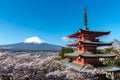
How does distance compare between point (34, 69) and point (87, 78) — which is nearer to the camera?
point (34, 69)

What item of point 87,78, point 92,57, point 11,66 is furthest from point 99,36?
point 11,66

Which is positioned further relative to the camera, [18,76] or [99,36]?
[99,36]

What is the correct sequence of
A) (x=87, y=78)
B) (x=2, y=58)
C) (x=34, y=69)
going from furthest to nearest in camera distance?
(x=87, y=78), (x=2, y=58), (x=34, y=69)

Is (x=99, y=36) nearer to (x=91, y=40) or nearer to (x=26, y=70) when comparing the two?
(x=91, y=40)

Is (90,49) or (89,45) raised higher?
(89,45)

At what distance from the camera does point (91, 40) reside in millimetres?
28781

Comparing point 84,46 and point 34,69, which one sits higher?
point 84,46

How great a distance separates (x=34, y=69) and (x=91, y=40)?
17.1 meters

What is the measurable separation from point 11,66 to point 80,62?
17528mm

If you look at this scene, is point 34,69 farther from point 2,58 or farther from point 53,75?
point 2,58

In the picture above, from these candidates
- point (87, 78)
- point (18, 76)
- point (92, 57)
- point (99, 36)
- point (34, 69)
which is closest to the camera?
point (18, 76)

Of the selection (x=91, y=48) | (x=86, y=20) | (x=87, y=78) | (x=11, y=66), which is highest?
(x=86, y=20)

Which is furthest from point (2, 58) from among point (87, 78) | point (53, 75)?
point (87, 78)

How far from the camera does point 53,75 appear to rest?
12344mm
